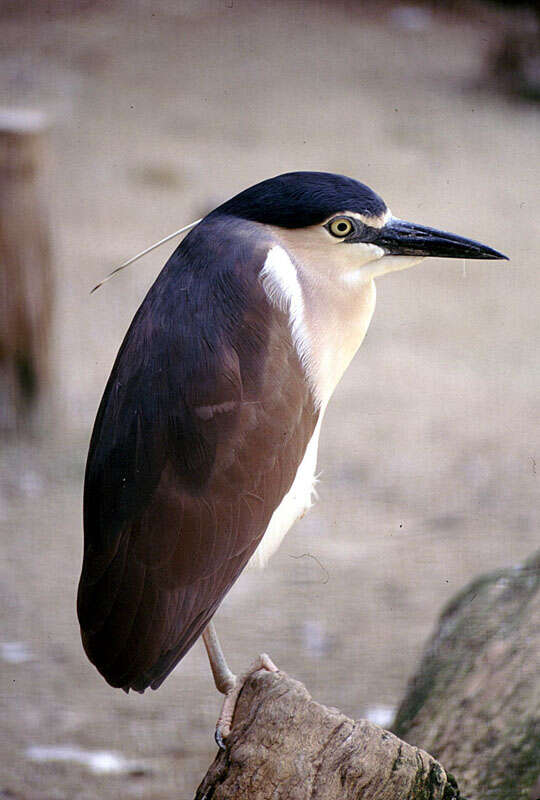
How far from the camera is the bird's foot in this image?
1396 mm

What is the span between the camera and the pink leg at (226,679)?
4.58 ft

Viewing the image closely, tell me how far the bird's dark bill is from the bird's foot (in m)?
0.59

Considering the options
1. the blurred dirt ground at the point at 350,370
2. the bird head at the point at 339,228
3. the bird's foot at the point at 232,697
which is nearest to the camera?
the bird head at the point at 339,228

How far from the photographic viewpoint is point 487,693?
5.60ft

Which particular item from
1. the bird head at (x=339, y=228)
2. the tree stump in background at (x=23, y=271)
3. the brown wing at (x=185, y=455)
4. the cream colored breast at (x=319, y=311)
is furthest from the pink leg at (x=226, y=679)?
the tree stump in background at (x=23, y=271)

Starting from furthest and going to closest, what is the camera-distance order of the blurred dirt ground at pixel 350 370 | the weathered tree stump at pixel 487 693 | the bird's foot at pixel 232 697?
the blurred dirt ground at pixel 350 370
the weathered tree stump at pixel 487 693
the bird's foot at pixel 232 697

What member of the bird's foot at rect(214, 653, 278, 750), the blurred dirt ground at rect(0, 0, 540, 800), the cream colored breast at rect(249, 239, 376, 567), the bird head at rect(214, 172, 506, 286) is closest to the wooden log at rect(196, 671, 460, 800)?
the bird's foot at rect(214, 653, 278, 750)

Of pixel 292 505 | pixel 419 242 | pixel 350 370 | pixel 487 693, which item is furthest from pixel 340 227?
pixel 350 370

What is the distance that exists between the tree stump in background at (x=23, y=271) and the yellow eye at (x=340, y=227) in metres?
1.97

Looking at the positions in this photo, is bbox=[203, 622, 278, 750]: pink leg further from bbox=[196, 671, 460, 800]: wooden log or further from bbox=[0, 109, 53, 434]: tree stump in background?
bbox=[0, 109, 53, 434]: tree stump in background

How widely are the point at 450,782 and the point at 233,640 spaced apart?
1.18m

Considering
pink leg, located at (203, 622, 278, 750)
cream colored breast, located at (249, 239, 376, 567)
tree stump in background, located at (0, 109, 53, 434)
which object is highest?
cream colored breast, located at (249, 239, 376, 567)

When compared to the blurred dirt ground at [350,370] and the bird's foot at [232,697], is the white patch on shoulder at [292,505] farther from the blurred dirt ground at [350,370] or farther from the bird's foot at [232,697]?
the blurred dirt ground at [350,370]

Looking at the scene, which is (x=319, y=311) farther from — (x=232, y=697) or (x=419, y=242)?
(x=232, y=697)
